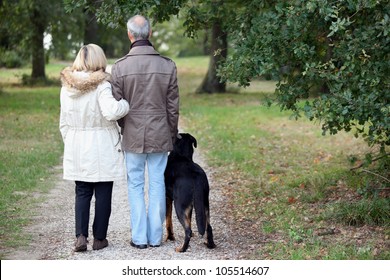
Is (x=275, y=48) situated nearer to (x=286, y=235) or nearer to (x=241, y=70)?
(x=241, y=70)

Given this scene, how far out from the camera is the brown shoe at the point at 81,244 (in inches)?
289

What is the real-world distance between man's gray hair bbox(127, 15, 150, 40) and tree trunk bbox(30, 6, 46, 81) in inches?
778

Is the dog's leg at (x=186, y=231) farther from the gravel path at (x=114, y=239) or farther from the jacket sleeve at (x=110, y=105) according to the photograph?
the jacket sleeve at (x=110, y=105)

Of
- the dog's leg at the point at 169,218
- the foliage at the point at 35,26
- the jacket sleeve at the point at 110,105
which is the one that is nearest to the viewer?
the jacket sleeve at the point at 110,105

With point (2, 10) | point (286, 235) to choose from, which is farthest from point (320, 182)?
point (2, 10)

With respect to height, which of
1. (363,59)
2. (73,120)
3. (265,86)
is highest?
(363,59)

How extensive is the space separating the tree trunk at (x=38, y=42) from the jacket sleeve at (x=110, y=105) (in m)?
20.0

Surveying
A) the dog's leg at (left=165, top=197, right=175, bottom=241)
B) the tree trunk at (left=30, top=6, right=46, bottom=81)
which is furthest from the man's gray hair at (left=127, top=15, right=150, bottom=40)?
the tree trunk at (left=30, top=6, right=46, bottom=81)

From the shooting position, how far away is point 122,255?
23.7 feet

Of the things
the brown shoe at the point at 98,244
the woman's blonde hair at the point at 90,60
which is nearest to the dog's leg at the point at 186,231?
the brown shoe at the point at 98,244

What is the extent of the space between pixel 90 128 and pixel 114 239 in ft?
4.43

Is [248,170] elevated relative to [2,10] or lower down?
lower down

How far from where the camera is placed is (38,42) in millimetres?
30188

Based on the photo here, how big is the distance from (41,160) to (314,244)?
6.82 meters
